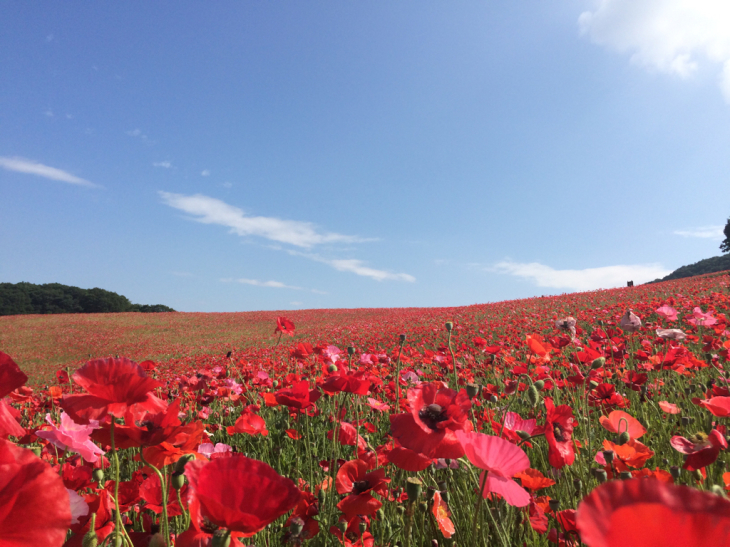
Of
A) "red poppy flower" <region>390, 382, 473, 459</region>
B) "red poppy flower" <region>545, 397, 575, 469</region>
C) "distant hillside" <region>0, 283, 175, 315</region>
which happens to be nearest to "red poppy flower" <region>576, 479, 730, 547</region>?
"red poppy flower" <region>390, 382, 473, 459</region>

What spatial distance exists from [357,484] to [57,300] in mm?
54406

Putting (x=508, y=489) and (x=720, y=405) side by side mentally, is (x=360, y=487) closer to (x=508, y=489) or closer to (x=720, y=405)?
(x=508, y=489)

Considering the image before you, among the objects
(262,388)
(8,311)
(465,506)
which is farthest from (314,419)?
(8,311)

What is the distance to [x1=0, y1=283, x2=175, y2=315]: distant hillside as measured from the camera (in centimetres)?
4040

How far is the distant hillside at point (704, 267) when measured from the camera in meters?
41.1

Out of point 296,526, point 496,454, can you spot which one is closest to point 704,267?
point 496,454

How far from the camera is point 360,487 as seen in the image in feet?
3.77

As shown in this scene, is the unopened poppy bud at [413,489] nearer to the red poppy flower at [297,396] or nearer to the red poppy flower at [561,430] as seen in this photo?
the red poppy flower at [561,430]

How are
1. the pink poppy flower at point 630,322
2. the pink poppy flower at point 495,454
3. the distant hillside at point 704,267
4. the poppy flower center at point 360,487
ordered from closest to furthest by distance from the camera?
the pink poppy flower at point 495,454 < the poppy flower center at point 360,487 < the pink poppy flower at point 630,322 < the distant hillside at point 704,267

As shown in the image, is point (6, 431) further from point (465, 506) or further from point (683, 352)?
point (683, 352)

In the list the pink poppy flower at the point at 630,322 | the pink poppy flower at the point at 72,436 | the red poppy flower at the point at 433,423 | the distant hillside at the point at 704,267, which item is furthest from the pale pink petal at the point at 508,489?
the distant hillside at the point at 704,267

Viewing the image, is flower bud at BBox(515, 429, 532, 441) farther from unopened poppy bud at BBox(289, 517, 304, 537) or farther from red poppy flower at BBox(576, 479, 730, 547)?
red poppy flower at BBox(576, 479, 730, 547)

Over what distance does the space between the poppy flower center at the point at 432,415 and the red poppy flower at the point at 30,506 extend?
74 cm

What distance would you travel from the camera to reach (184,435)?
98 cm
